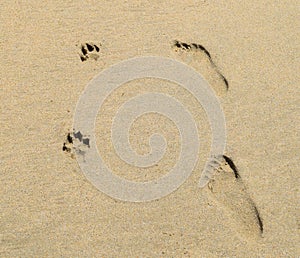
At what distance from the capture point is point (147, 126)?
241 centimetres

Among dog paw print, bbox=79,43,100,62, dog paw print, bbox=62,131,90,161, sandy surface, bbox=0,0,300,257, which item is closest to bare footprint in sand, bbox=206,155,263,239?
sandy surface, bbox=0,0,300,257

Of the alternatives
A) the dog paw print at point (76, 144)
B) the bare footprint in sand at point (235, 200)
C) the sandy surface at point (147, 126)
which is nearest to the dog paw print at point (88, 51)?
the sandy surface at point (147, 126)

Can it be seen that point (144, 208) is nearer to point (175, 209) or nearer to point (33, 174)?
point (175, 209)

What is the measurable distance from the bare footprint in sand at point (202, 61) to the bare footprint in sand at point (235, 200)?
51 cm

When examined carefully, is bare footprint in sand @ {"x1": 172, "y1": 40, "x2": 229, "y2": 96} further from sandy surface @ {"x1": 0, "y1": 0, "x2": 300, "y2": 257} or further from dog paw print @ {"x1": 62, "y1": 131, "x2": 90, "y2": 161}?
dog paw print @ {"x1": 62, "y1": 131, "x2": 90, "y2": 161}

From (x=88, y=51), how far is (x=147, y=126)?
61 cm

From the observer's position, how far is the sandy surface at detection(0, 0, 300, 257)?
230 cm

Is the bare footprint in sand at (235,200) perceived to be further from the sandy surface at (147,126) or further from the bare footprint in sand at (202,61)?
the bare footprint in sand at (202,61)

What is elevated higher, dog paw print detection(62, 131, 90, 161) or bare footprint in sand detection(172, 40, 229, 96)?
bare footprint in sand detection(172, 40, 229, 96)

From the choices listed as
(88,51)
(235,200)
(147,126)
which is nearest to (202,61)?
(147,126)

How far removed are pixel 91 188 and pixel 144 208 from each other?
35cm

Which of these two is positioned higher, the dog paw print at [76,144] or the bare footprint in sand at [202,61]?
the bare footprint in sand at [202,61]

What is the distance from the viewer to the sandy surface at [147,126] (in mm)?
2301

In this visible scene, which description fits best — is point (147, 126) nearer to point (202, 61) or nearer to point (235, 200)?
point (202, 61)
